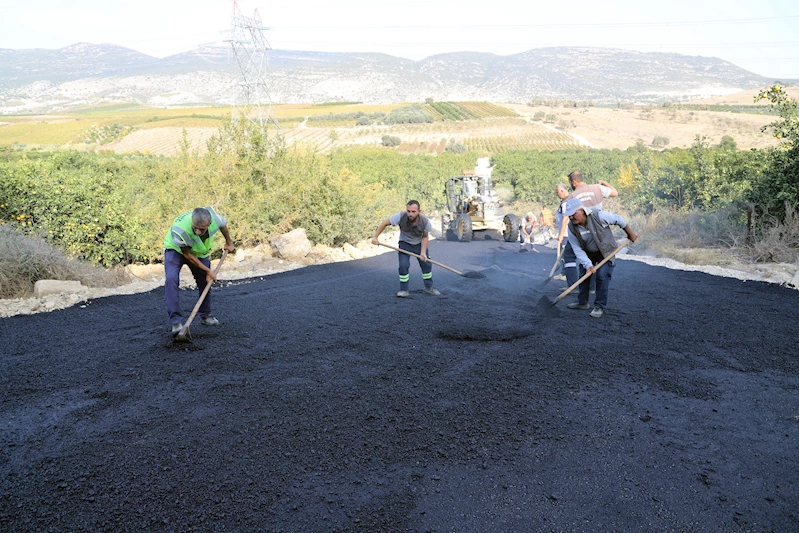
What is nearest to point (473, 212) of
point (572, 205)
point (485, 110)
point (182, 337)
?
point (572, 205)

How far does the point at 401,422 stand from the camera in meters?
4.35

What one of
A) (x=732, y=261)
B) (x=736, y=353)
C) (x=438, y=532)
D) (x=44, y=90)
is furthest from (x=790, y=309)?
(x=44, y=90)

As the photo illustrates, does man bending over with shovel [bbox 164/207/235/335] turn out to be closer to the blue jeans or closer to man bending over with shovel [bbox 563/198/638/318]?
man bending over with shovel [bbox 563/198/638/318]

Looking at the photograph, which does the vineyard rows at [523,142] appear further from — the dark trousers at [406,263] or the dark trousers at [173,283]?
the dark trousers at [173,283]

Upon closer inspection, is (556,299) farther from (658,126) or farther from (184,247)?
(658,126)

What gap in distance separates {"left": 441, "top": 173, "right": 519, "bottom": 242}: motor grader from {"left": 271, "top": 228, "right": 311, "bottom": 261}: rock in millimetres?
6056

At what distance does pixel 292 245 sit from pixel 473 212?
7.53m

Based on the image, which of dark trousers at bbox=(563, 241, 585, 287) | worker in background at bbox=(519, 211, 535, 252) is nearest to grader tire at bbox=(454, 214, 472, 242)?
worker in background at bbox=(519, 211, 535, 252)

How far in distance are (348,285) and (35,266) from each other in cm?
489

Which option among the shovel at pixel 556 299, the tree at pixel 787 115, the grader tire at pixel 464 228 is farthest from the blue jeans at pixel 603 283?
the grader tire at pixel 464 228

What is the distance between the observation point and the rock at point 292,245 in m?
13.9

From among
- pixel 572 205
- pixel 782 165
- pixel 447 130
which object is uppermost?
pixel 447 130

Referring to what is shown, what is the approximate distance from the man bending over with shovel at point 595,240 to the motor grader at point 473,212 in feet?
34.8

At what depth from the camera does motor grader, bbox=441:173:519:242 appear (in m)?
18.9
